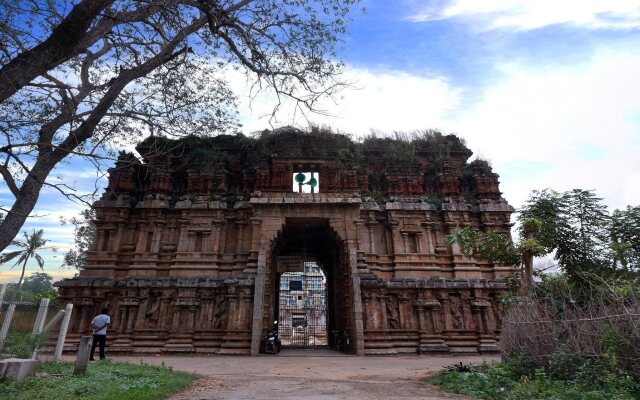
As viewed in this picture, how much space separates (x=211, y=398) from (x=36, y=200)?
14.5ft

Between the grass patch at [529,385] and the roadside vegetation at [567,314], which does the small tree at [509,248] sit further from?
the grass patch at [529,385]

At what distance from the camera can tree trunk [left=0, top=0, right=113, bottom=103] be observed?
5.30 meters

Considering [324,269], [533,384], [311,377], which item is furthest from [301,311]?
[533,384]

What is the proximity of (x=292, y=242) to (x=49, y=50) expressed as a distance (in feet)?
47.5

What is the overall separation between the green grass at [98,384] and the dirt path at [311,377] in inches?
17.7

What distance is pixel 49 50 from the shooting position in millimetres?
5500

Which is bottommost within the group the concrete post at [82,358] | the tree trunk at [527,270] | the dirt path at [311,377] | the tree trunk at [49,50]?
the dirt path at [311,377]

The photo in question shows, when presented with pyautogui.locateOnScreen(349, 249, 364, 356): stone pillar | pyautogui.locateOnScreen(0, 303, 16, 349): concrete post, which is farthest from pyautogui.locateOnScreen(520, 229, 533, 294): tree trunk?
pyautogui.locateOnScreen(0, 303, 16, 349): concrete post

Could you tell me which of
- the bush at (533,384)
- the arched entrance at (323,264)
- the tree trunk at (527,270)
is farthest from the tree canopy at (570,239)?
the arched entrance at (323,264)

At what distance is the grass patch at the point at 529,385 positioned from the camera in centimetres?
540

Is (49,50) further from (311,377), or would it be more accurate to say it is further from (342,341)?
(342,341)

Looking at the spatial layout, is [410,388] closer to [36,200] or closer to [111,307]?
[36,200]

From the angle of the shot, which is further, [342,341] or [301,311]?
[301,311]

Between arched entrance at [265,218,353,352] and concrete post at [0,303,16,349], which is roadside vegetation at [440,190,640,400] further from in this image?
concrete post at [0,303,16,349]
